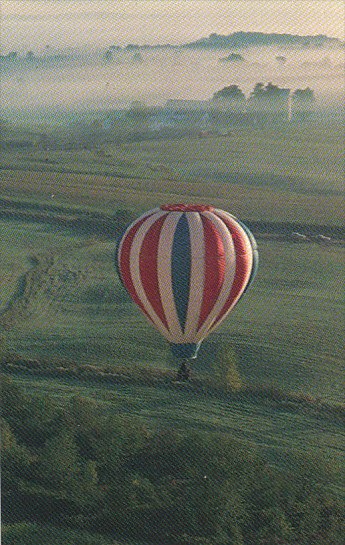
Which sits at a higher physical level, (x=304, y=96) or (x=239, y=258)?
(x=239, y=258)

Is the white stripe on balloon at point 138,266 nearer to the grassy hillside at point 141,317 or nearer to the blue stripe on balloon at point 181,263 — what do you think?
the blue stripe on balloon at point 181,263

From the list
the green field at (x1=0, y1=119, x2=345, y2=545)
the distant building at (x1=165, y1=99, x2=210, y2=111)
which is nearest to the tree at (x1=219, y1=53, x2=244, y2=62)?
the distant building at (x1=165, y1=99, x2=210, y2=111)

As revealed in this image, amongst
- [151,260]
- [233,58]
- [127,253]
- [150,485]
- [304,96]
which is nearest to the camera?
[150,485]

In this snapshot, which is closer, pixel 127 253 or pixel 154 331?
pixel 127 253

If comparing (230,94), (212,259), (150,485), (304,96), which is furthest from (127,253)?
(304,96)

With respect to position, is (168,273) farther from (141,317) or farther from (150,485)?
(141,317)

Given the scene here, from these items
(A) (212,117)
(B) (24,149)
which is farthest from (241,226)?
(A) (212,117)

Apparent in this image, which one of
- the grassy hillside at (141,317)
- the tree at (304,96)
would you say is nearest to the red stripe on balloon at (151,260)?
the grassy hillside at (141,317)
